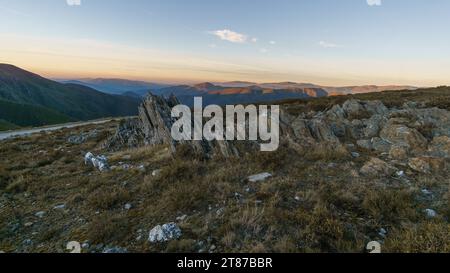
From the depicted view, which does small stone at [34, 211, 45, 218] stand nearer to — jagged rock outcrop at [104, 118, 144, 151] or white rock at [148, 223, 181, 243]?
white rock at [148, 223, 181, 243]

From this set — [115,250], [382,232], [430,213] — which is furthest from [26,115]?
[430,213]

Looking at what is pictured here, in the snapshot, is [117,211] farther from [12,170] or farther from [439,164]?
[439,164]

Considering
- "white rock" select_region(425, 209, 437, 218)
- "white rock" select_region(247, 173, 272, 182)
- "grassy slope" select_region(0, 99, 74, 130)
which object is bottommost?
"grassy slope" select_region(0, 99, 74, 130)

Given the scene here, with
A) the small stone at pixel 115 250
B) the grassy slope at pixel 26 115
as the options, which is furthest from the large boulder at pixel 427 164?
the grassy slope at pixel 26 115

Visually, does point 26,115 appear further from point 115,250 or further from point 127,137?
point 115,250

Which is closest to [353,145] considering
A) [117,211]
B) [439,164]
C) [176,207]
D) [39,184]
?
[439,164]

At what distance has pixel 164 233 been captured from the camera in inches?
229

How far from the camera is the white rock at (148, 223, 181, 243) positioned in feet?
18.6

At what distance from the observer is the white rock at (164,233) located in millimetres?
5684

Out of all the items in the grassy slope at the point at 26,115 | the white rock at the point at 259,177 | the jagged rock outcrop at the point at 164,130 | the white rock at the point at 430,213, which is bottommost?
the grassy slope at the point at 26,115

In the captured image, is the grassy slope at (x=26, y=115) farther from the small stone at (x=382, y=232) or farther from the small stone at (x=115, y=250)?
the small stone at (x=382, y=232)

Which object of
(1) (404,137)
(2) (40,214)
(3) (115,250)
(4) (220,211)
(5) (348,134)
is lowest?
(2) (40,214)

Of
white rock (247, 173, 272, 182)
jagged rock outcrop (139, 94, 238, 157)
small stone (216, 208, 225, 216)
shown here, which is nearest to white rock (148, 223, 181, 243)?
small stone (216, 208, 225, 216)

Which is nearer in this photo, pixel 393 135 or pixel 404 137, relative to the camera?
pixel 404 137
